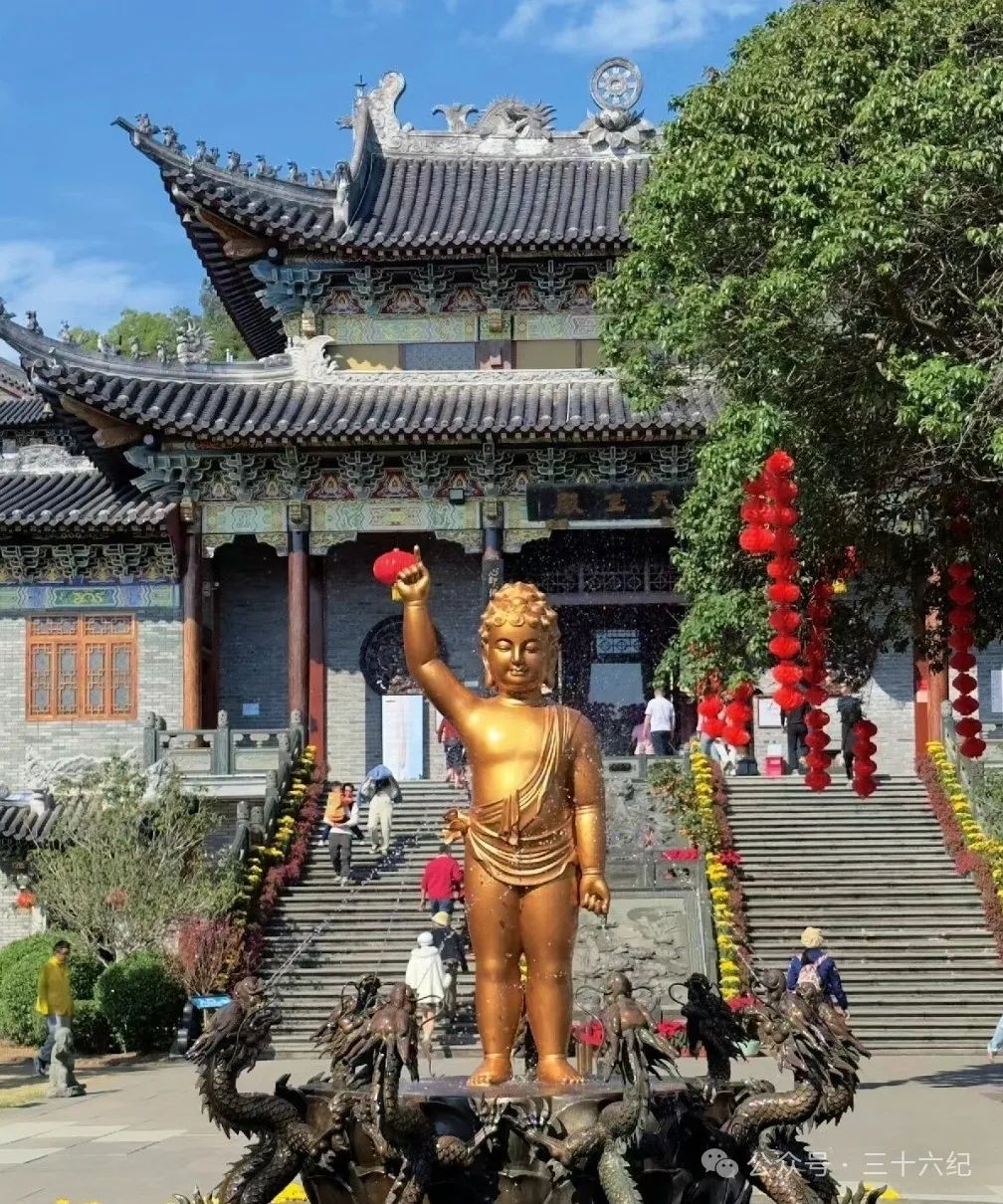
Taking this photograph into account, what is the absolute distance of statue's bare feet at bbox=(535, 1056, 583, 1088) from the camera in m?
8.30

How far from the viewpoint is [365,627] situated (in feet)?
95.4

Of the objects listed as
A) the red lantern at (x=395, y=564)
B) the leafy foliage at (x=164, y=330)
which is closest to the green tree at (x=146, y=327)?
the leafy foliage at (x=164, y=330)

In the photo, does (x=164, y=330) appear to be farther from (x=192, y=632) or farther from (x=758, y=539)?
(x=758, y=539)

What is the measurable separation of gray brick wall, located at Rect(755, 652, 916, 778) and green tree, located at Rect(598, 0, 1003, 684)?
40.1 feet

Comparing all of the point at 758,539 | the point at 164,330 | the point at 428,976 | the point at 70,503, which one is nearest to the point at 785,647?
the point at 758,539

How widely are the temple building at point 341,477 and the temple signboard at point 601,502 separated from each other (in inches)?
1.2

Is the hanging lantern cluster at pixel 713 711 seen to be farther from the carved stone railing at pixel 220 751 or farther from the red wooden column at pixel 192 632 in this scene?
the red wooden column at pixel 192 632

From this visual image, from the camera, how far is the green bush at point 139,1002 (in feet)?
64.2

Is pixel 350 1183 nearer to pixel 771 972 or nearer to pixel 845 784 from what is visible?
pixel 771 972

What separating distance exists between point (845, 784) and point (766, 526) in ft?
35.0

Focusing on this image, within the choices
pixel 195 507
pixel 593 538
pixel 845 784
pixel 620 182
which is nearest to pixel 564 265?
pixel 620 182

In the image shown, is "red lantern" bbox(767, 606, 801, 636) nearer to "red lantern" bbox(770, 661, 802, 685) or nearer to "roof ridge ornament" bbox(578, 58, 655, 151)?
"red lantern" bbox(770, 661, 802, 685)

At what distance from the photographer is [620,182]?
97.4 ft

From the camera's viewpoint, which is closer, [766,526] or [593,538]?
[766,526]
